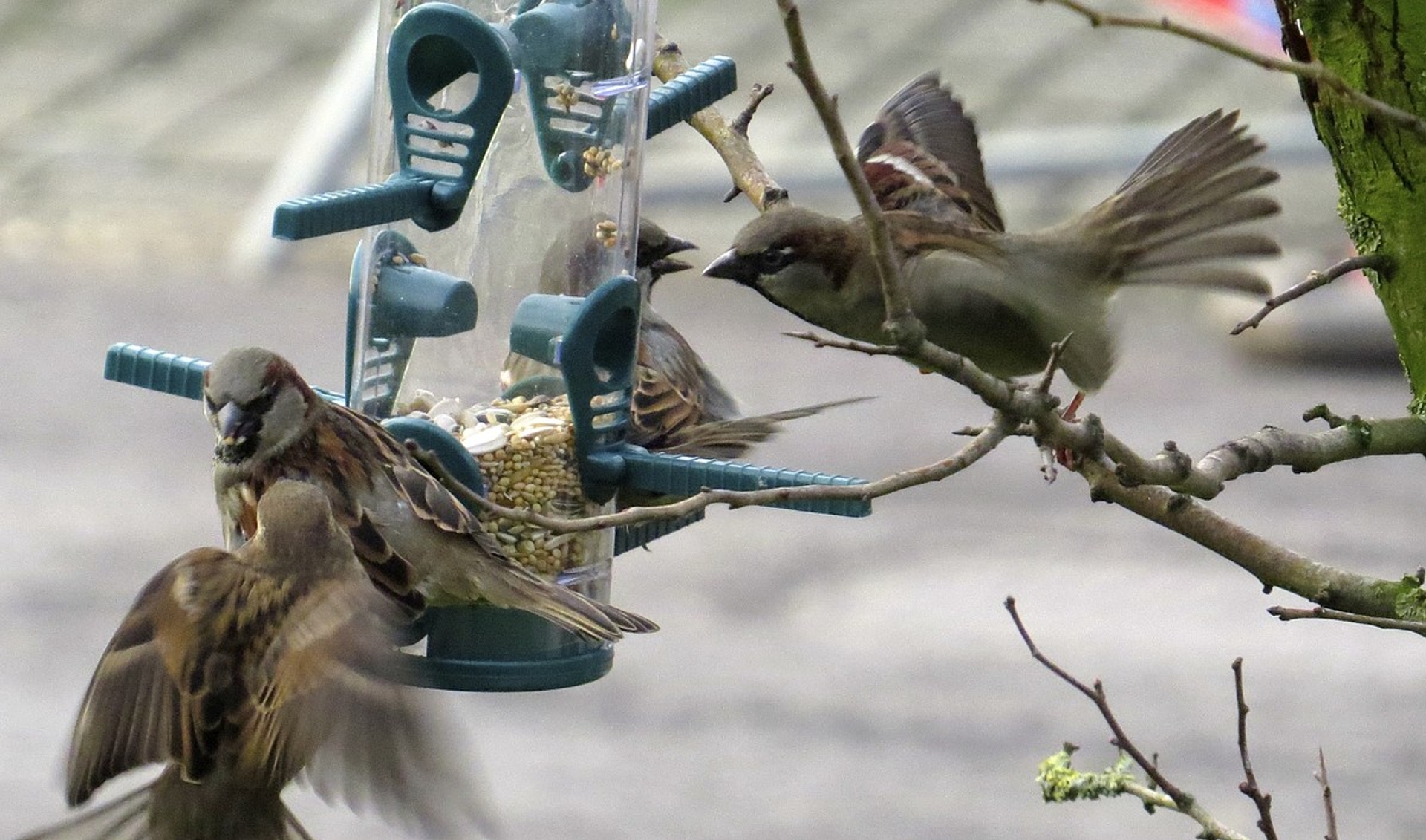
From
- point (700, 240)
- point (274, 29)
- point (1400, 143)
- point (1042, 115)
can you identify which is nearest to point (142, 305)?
point (700, 240)

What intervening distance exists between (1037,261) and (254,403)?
119 cm

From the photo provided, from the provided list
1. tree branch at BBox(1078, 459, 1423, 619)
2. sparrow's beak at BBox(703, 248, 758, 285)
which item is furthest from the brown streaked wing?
tree branch at BBox(1078, 459, 1423, 619)

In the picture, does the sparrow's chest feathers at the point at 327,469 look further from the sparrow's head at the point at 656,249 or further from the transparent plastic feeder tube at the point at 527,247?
the sparrow's head at the point at 656,249

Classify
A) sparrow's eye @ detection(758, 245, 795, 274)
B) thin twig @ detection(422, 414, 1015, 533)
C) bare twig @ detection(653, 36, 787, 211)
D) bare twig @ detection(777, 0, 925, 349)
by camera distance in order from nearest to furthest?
bare twig @ detection(777, 0, 925, 349)
thin twig @ detection(422, 414, 1015, 533)
bare twig @ detection(653, 36, 787, 211)
sparrow's eye @ detection(758, 245, 795, 274)

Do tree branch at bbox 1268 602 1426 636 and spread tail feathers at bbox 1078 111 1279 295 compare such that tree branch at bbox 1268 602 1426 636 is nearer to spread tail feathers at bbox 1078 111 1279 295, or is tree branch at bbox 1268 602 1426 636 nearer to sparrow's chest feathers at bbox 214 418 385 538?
spread tail feathers at bbox 1078 111 1279 295

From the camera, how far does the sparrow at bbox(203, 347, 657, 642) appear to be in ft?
9.09

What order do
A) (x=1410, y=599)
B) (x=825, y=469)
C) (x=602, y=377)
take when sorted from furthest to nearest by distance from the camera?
(x=825, y=469)
(x=602, y=377)
(x=1410, y=599)

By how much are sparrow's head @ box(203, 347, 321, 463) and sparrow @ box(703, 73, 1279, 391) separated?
629mm

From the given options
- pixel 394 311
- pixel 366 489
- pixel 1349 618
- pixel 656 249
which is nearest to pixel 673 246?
pixel 656 249

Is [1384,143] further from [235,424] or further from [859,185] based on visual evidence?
[235,424]

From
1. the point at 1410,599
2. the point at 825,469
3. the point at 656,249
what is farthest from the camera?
the point at 825,469

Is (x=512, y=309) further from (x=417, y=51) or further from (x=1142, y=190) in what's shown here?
(x=1142, y=190)

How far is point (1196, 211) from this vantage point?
2824mm

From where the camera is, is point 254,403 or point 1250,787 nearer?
point 1250,787
